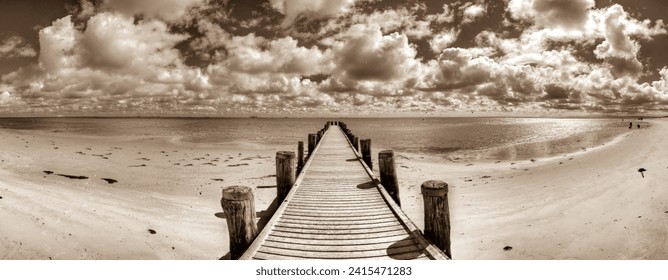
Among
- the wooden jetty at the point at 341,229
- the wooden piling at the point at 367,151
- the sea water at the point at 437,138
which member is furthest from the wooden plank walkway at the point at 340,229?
the sea water at the point at 437,138

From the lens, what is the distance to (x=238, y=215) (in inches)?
184

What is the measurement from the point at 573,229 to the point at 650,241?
1.33m

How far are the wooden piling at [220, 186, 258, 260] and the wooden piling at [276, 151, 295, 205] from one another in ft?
10.0

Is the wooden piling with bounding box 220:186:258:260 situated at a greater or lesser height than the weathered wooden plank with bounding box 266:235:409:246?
greater

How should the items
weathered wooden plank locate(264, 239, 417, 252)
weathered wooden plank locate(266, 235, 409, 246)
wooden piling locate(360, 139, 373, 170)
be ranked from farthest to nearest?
wooden piling locate(360, 139, 373, 170)
weathered wooden plank locate(266, 235, 409, 246)
weathered wooden plank locate(264, 239, 417, 252)

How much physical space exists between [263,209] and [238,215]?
18.4ft

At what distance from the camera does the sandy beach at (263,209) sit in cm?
654

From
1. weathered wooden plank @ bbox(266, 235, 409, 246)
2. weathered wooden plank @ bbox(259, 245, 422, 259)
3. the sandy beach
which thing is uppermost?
weathered wooden plank @ bbox(266, 235, 409, 246)

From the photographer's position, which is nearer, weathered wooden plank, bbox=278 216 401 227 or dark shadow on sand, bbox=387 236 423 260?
dark shadow on sand, bbox=387 236 423 260

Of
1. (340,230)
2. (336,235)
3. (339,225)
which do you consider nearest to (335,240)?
(336,235)

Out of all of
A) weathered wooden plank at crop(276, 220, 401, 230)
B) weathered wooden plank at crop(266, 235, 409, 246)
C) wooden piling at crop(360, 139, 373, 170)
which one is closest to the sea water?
wooden piling at crop(360, 139, 373, 170)

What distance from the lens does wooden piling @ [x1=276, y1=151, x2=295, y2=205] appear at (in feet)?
25.7

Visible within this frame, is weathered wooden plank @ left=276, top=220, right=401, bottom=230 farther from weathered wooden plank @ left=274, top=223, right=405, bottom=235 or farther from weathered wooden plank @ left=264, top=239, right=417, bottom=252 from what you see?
weathered wooden plank @ left=264, top=239, right=417, bottom=252

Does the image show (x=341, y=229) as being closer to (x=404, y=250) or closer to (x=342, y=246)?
(x=342, y=246)
